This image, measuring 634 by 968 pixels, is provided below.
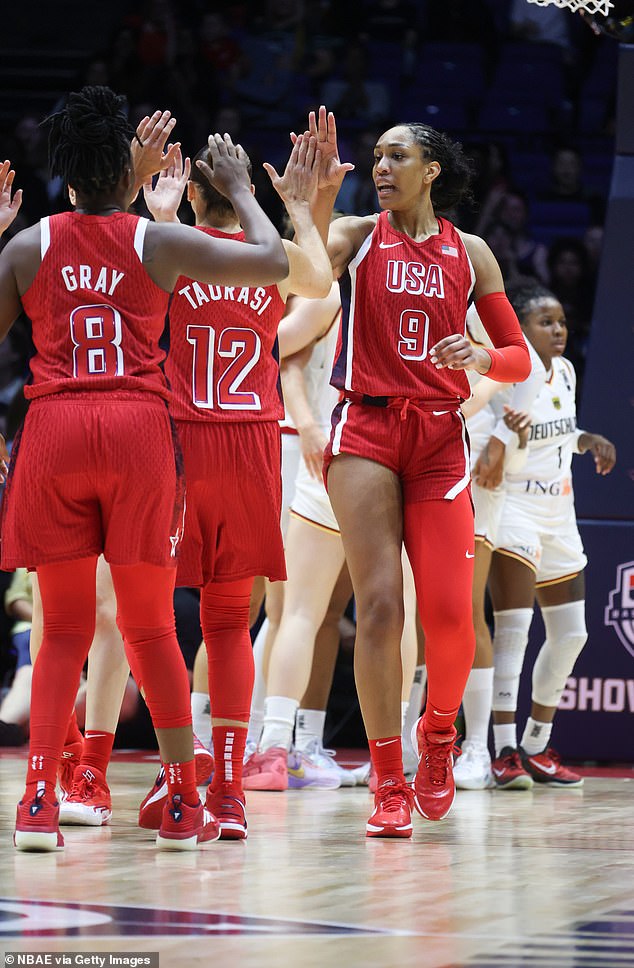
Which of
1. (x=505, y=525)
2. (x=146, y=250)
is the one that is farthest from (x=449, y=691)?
(x=505, y=525)

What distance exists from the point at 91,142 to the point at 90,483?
756 millimetres

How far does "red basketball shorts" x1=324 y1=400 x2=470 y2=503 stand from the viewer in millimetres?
3771

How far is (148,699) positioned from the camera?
3.30 metres

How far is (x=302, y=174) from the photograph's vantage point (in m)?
3.74

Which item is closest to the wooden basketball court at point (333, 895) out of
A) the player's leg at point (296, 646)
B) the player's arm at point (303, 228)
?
the player's leg at point (296, 646)

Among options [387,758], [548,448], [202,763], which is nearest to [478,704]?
[548,448]

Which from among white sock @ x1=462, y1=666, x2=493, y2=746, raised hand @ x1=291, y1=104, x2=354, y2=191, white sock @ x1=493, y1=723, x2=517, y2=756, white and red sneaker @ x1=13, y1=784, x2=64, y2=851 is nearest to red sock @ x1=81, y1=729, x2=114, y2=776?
white and red sneaker @ x1=13, y1=784, x2=64, y2=851

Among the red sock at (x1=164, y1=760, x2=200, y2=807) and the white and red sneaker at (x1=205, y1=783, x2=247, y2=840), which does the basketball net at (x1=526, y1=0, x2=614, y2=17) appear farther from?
the red sock at (x1=164, y1=760, x2=200, y2=807)

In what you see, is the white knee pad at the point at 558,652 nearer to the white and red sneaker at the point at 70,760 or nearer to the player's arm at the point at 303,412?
the player's arm at the point at 303,412

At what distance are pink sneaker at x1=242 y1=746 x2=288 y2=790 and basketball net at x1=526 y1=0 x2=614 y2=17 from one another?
2732 mm

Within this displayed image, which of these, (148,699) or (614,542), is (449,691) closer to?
(148,699)

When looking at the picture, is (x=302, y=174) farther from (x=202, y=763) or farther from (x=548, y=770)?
(x=548, y=770)

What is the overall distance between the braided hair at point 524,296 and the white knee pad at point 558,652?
3.65 ft

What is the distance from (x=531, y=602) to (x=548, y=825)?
59.6 inches
